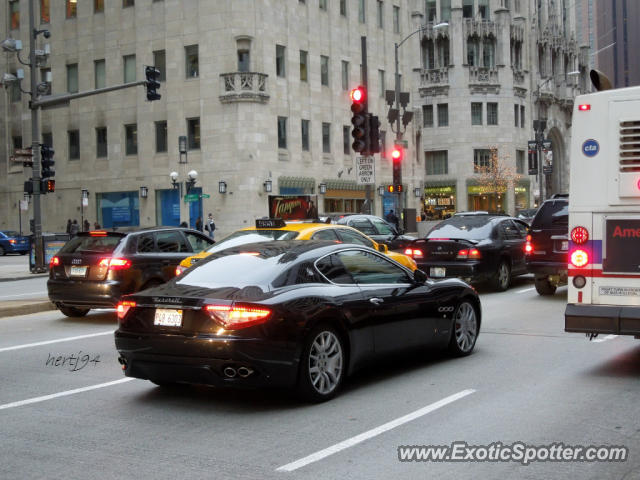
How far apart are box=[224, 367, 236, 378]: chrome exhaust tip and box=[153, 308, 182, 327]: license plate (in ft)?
1.96

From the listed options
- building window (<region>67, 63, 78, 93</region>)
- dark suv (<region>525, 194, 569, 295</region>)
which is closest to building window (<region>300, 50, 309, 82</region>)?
building window (<region>67, 63, 78, 93</region>)

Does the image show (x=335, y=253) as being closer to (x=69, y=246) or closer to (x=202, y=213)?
(x=69, y=246)

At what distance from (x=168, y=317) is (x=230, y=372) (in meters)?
0.79

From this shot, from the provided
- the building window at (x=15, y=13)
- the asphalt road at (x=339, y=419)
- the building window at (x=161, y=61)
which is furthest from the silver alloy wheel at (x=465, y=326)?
the building window at (x=15, y=13)

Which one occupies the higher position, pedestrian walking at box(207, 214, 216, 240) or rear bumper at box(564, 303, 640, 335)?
pedestrian walking at box(207, 214, 216, 240)

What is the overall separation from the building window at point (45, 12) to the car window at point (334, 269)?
50491mm

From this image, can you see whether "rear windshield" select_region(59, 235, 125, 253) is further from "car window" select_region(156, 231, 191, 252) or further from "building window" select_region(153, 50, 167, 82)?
A: "building window" select_region(153, 50, 167, 82)

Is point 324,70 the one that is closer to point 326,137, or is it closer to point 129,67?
point 326,137

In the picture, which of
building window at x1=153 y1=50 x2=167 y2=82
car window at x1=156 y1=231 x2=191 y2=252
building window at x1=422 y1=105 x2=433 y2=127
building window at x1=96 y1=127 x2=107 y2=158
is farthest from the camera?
building window at x1=422 y1=105 x2=433 y2=127

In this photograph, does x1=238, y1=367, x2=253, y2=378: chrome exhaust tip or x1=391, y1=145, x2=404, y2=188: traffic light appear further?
x1=391, y1=145, x2=404, y2=188: traffic light

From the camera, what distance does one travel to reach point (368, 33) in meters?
56.2

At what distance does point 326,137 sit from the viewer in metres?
52.2

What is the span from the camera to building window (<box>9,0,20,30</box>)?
182 ft

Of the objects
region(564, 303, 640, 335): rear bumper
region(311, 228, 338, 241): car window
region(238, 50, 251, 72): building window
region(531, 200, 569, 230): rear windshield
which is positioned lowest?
region(564, 303, 640, 335): rear bumper
